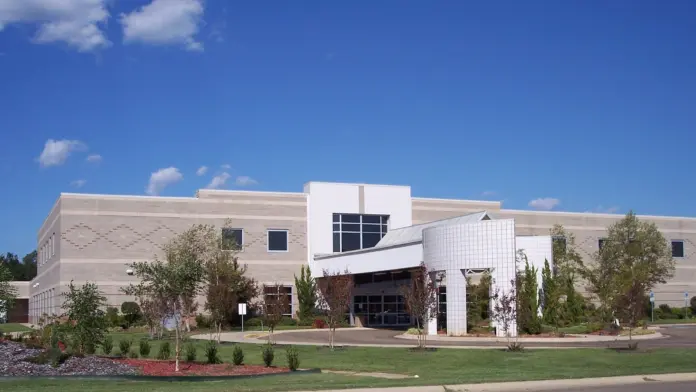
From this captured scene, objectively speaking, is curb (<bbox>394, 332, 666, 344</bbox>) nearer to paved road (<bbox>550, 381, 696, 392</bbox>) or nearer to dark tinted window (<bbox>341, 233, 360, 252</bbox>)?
paved road (<bbox>550, 381, 696, 392</bbox>)

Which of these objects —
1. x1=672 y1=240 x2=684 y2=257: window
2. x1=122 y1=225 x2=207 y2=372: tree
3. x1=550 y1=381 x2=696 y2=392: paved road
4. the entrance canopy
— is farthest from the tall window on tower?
x1=550 y1=381 x2=696 y2=392: paved road

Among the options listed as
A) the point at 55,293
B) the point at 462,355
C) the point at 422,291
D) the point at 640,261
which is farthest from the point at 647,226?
the point at 55,293

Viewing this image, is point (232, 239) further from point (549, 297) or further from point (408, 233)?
point (549, 297)

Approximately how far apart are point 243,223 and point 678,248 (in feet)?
142

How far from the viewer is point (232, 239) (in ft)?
190

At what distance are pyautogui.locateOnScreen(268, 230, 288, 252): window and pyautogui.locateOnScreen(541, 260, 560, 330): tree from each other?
78.1 ft

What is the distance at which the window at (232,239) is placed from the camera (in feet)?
185

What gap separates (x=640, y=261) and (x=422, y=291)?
31743 mm

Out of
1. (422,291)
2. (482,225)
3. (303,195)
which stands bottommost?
(422,291)

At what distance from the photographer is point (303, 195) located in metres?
62.6

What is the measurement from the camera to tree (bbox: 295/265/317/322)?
58.0 m

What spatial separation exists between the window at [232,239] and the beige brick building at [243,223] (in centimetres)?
8

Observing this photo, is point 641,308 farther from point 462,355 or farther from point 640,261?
point 640,261

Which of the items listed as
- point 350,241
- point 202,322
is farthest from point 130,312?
point 350,241
